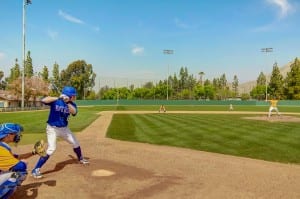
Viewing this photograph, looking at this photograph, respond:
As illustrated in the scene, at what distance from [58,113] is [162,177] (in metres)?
2.91

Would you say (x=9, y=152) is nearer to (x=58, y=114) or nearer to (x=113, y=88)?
(x=58, y=114)

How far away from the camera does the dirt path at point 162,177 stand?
19.4ft

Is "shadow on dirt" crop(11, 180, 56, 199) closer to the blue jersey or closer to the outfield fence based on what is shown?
the blue jersey

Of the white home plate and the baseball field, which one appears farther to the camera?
the white home plate

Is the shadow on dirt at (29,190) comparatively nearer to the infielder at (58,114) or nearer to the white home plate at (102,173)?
the infielder at (58,114)

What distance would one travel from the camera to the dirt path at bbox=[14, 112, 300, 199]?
5.93 metres

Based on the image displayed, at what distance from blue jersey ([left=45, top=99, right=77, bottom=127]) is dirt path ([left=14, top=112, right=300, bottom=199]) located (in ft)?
3.97

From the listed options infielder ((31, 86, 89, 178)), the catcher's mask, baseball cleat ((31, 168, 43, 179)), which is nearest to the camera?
the catcher's mask

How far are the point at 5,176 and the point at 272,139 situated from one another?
11674 millimetres

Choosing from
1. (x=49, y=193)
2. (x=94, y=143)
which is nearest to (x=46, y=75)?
(x=94, y=143)

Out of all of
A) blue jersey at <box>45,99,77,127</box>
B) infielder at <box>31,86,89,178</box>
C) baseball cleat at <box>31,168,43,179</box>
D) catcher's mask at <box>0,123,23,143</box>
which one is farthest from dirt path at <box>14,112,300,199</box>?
catcher's mask at <box>0,123,23,143</box>

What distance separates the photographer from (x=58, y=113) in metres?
7.53

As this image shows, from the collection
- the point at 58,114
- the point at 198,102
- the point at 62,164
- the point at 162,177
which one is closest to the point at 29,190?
the point at 58,114

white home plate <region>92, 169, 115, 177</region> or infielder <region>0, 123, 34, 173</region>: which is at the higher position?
infielder <region>0, 123, 34, 173</region>
